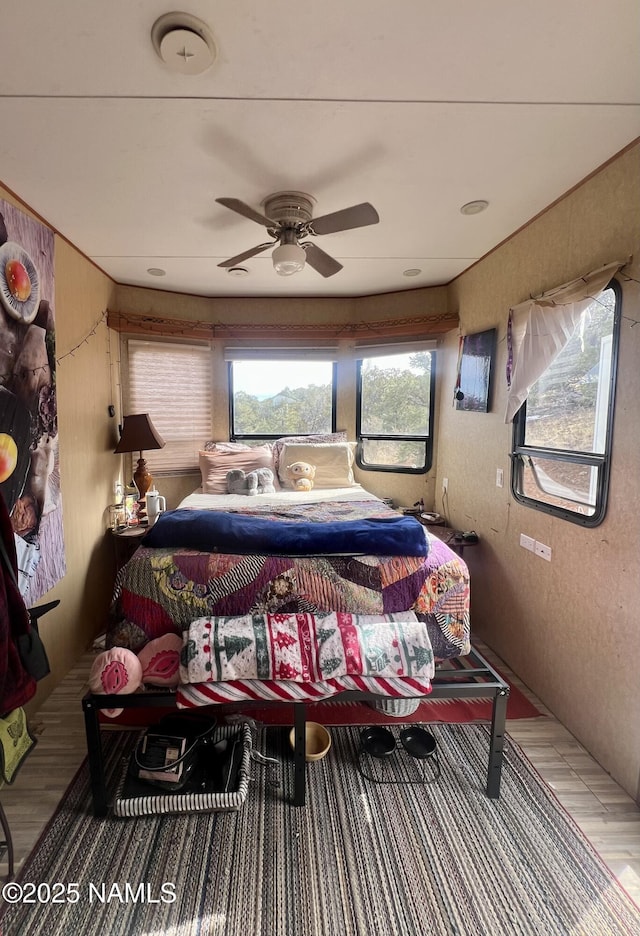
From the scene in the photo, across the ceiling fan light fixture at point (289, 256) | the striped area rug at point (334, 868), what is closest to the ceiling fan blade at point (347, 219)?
the ceiling fan light fixture at point (289, 256)

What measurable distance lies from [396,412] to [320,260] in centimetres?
186

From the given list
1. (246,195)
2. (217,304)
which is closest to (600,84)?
(246,195)

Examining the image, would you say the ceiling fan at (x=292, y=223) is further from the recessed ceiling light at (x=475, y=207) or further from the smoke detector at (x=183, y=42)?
the recessed ceiling light at (x=475, y=207)

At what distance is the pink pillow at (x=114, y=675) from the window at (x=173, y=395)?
2302mm

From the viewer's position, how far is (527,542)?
2.41 m

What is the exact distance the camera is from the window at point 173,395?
357 cm

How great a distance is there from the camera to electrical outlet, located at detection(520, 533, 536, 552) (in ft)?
7.77

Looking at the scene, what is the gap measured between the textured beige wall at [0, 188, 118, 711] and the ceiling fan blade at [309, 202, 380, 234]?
1529 mm

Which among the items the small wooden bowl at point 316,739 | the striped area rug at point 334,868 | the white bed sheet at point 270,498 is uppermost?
the white bed sheet at point 270,498

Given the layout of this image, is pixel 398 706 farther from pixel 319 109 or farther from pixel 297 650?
pixel 319 109

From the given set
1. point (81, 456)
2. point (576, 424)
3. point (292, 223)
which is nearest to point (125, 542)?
point (81, 456)

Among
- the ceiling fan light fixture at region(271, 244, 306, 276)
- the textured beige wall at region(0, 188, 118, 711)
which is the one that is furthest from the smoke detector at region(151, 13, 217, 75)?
the textured beige wall at region(0, 188, 118, 711)

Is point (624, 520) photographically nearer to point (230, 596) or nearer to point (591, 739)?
point (591, 739)

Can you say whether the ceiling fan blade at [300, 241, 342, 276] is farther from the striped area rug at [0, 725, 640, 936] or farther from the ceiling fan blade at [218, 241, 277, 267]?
the striped area rug at [0, 725, 640, 936]
